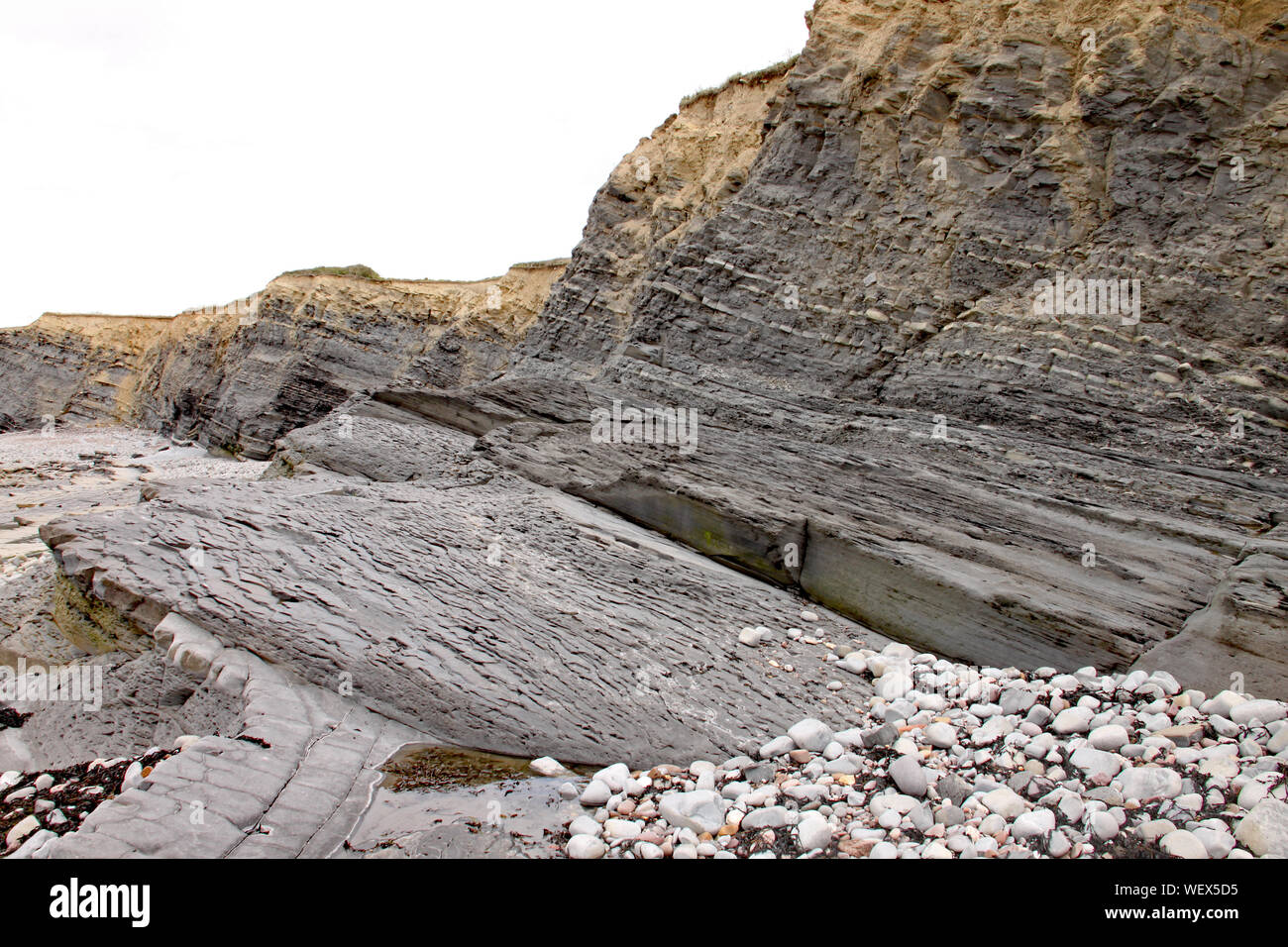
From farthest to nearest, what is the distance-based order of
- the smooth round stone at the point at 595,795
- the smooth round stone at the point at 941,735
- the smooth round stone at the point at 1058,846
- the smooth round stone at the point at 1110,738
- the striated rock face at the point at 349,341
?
the striated rock face at the point at 349,341 → the smooth round stone at the point at 941,735 → the smooth round stone at the point at 595,795 → the smooth round stone at the point at 1110,738 → the smooth round stone at the point at 1058,846

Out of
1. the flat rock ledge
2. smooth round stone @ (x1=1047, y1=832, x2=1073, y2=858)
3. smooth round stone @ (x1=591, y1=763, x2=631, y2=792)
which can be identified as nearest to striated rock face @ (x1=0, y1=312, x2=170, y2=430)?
the flat rock ledge

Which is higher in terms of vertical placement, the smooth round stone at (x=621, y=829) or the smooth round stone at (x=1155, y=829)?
the smooth round stone at (x=1155, y=829)

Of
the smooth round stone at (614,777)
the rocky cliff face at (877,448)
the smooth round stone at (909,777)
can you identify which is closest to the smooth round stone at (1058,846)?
the smooth round stone at (909,777)

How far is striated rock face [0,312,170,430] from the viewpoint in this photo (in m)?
42.8

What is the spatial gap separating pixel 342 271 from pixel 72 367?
2422cm

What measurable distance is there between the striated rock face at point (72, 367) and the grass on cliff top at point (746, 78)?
41821 millimetres

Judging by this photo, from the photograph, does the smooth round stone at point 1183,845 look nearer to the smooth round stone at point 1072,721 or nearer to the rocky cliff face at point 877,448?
the smooth round stone at point 1072,721

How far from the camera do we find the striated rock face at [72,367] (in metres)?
42.8

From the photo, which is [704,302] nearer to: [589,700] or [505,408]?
[505,408]

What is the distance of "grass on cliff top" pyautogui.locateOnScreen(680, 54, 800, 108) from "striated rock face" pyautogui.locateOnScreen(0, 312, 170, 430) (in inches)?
1646

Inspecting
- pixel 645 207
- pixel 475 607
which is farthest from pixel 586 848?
pixel 645 207

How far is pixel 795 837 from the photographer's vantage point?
14.6 feet

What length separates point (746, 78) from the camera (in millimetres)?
17094

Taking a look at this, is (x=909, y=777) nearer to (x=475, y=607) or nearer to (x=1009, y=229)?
(x=475, y=607)
